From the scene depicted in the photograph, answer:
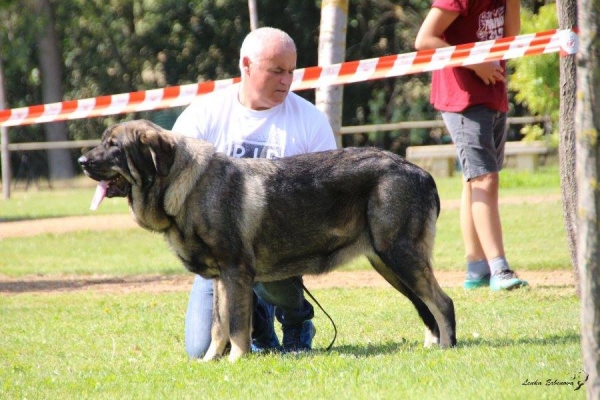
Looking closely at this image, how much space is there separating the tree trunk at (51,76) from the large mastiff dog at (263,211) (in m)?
23.7

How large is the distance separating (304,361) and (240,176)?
111cm

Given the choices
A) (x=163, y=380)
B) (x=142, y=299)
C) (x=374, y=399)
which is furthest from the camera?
(x=142, y=299)

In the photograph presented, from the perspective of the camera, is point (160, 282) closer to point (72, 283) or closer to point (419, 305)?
point (72, 283)

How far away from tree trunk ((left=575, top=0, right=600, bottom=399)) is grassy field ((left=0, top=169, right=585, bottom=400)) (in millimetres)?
923

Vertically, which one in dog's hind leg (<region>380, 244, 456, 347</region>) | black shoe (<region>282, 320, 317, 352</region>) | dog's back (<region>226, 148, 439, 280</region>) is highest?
dog's back (<region>226, 148, 439, 280</region>)

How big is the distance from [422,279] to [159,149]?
65.7 inches

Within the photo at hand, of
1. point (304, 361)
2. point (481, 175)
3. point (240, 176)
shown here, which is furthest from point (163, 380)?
point (481, 175)

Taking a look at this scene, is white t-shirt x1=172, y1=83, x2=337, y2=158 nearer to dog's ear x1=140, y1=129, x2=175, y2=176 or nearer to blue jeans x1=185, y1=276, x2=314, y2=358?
dog's ear x1=140, y1=129, x2=175, y2=176

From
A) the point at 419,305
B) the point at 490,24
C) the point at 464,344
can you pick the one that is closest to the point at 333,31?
the point at 490,24

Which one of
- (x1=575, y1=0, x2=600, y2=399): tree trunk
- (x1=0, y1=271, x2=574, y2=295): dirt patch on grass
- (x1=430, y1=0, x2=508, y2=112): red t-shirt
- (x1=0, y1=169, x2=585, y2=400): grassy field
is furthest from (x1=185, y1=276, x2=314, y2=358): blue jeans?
(x1=575, y1=0, x2=600, y2=399): tree trunk

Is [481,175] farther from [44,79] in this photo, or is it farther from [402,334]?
[44,79]

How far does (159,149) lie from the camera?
5805 mm

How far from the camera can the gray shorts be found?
26.7 ft

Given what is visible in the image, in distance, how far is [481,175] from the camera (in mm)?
8172
